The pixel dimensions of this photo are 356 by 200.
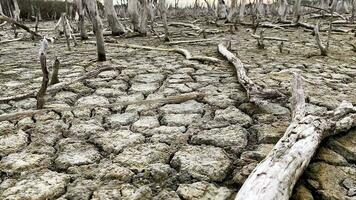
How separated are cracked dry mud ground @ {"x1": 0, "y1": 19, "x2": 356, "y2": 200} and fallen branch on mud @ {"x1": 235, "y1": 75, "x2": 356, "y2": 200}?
0.34ft

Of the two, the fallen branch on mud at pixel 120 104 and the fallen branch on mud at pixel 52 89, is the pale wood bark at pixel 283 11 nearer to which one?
the fallen branch on mud at pixel 52 89

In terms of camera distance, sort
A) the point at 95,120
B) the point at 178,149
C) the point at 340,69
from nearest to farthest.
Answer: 1. the point at 178,149
2. the point at 95,120
3. the point at 340,69

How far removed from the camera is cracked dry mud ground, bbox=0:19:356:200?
1.89 meters

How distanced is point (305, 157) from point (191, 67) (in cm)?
295

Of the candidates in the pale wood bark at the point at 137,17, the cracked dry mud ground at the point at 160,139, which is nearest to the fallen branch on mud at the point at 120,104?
the cracked dry mud ground at the point at 160,139

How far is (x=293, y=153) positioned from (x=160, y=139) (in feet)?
3.10

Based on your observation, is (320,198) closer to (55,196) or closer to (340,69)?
(55,196)

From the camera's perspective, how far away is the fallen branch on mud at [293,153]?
5.14ft

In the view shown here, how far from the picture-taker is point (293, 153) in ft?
5.99

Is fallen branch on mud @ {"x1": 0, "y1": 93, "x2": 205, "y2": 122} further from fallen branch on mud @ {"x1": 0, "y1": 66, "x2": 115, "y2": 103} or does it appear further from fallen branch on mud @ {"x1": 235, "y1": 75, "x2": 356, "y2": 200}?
fallen branch on mud @ {"x1": 235, "y1": 75, "x2": 356, "y2": 200}

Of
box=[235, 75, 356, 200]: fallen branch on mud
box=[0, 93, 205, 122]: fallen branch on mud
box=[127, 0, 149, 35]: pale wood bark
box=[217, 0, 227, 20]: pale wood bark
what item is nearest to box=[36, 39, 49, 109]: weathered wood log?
box=[0, 93, 205, 122]: fallen branch on mud

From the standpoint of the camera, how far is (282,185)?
1.60m

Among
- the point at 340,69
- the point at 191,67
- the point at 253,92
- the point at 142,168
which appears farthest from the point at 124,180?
the point at 340,69

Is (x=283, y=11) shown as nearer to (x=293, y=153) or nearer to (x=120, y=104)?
(x=120, y=104)
